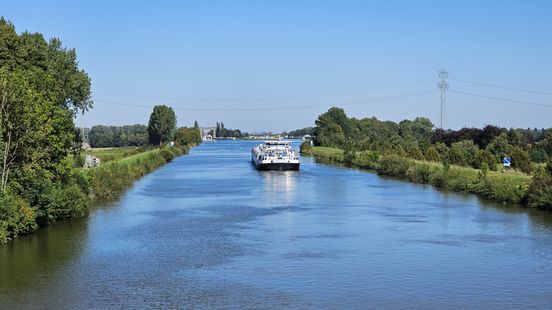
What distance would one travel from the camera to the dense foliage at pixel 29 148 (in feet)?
76.7

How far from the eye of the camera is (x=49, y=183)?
25391mm

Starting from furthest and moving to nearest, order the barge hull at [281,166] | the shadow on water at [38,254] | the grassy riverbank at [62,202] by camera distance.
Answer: the barge hull at [281,166] → the grassy riverbank at [62,202] → the shadow on water at [38,254]

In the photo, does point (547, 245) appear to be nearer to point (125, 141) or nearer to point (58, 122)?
point (58, 122)

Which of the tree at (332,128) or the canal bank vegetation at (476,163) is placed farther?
the tree at (332,128)

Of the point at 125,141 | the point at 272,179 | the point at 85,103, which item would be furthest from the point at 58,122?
the point at 125,141

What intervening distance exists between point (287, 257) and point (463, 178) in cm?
2394

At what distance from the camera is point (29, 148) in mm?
24750

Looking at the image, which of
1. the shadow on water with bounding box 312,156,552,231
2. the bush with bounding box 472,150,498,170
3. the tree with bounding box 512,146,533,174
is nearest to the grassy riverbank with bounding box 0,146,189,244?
the shadow on water with bounding box 312,156,552,231

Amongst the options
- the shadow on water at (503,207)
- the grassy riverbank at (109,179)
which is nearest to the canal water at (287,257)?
the shadow on water at (503,207)

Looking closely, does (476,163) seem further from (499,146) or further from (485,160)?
(499,146)

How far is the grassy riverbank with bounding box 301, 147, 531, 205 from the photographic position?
116ft

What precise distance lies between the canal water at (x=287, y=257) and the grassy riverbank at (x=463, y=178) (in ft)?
5.36

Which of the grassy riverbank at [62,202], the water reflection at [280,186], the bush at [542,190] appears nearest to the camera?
the grassy riverbank at [62,202]

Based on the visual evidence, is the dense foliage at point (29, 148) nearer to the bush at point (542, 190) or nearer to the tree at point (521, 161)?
the bush at point (542, 190)
